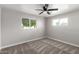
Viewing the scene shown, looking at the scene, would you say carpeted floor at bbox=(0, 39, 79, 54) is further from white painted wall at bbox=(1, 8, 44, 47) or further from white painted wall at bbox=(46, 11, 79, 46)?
white painted wall at bbox=(46, 11, 79, 46)

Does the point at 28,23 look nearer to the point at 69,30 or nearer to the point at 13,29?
the point at 13,29

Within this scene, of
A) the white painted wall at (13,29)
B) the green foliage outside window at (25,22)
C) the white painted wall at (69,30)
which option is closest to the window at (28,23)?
the green foliage outside window at (25,22)

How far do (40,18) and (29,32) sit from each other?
1735 millimetres

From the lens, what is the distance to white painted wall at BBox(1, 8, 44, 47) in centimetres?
330

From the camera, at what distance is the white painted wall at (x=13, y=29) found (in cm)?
330

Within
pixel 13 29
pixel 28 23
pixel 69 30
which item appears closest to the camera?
pixel 13 29

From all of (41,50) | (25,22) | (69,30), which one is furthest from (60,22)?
(41,50)

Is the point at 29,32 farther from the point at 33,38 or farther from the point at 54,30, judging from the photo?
the point at 54,30

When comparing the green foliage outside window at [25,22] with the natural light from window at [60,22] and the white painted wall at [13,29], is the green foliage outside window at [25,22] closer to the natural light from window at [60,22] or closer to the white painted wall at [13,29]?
the white painted wall at [13,29]

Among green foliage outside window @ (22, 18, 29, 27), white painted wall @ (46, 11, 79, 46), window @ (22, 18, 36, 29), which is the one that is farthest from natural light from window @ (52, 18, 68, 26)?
green foliage outside window @ (22, 18, 29, 27)

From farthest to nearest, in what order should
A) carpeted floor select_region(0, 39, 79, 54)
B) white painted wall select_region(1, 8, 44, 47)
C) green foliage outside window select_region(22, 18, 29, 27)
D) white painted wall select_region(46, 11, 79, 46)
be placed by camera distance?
1. green foliage outside window select_region(22, 18, 29, 27)
2. white painted wall select_region(46, 11, 79, 46)
3. white painted wall select_region(1, 8, 44, 47)
4. carpeted floor select_region(0, 39, 79, 54)

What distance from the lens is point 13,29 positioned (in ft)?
12.2
